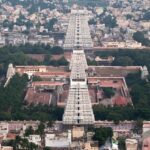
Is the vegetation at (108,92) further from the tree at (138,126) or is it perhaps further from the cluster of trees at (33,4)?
the cluster of trees at (33,4)

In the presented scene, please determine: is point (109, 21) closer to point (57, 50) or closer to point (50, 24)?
point (50, 24)

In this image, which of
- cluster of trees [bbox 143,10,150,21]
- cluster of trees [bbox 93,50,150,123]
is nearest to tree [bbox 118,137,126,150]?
cluster of trees [bbox 93,50,150,123]

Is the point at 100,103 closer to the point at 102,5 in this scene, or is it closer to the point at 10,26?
the point at 10,26

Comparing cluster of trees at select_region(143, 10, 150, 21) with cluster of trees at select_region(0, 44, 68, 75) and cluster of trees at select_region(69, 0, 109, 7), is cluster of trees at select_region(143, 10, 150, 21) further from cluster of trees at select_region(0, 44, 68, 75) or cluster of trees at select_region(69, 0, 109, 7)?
cluster of trees at select_region(0, 44, 68, 75)

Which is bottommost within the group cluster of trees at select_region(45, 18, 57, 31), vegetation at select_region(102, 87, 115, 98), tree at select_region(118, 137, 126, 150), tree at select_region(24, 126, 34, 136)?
tree at select_region(118, 137, 126, 150)

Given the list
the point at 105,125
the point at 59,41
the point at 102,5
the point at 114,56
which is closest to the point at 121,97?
the point at 105,125

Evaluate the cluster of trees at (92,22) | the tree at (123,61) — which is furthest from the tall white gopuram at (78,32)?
the cluster of trees at (92,22)
